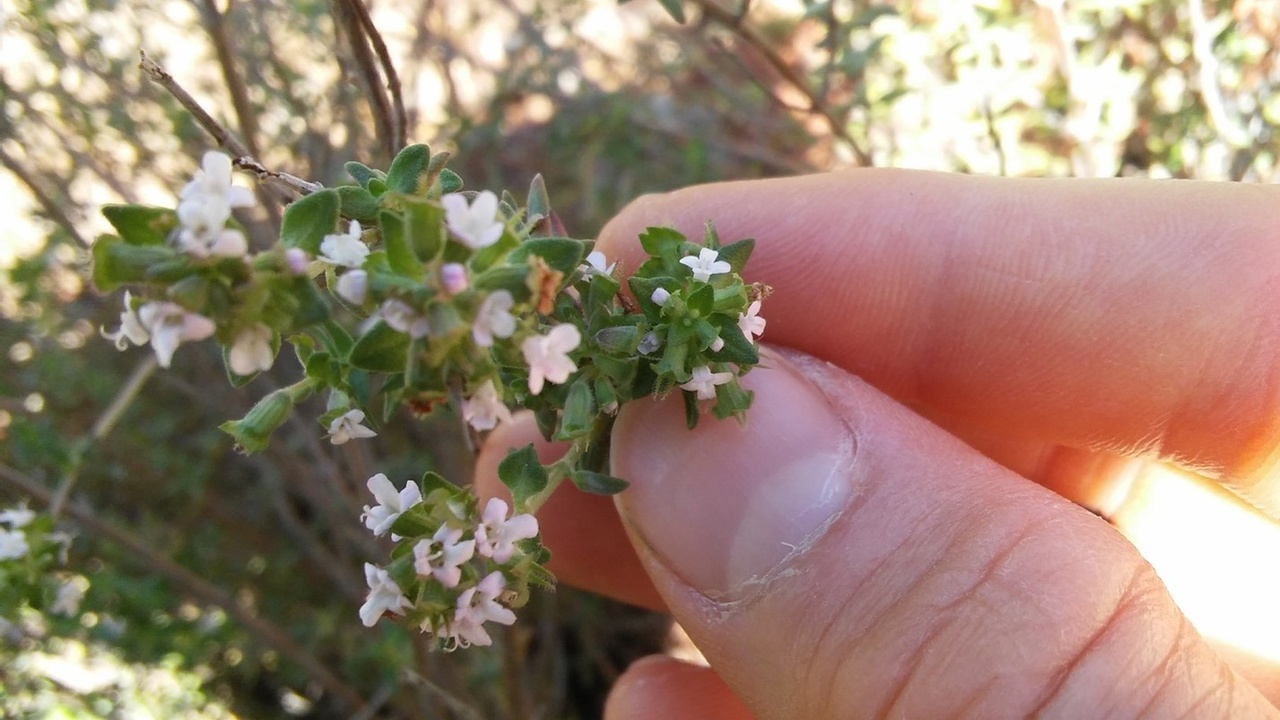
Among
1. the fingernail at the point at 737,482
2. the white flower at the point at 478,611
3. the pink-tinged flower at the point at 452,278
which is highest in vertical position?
the pink-tinged flower at the point at 452,278

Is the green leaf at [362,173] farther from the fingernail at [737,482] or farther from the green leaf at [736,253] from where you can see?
the fingernail at [737,482]

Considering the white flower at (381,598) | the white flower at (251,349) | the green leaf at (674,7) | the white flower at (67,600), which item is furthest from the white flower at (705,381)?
the white flower at (67,600)

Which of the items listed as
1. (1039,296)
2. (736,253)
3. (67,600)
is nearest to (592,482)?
(736,253)

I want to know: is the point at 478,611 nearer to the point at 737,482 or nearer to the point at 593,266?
the point at 593,266

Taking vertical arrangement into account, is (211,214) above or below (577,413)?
above

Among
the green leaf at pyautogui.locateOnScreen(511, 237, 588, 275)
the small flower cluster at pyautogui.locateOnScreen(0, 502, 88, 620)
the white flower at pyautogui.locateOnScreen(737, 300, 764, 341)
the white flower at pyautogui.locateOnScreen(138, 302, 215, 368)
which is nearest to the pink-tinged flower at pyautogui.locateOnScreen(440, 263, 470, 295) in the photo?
the green leaf at pyautogui.locateOnScreen(511, 237, 588, 275)

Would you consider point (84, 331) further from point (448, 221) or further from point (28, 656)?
point (448, 221)
